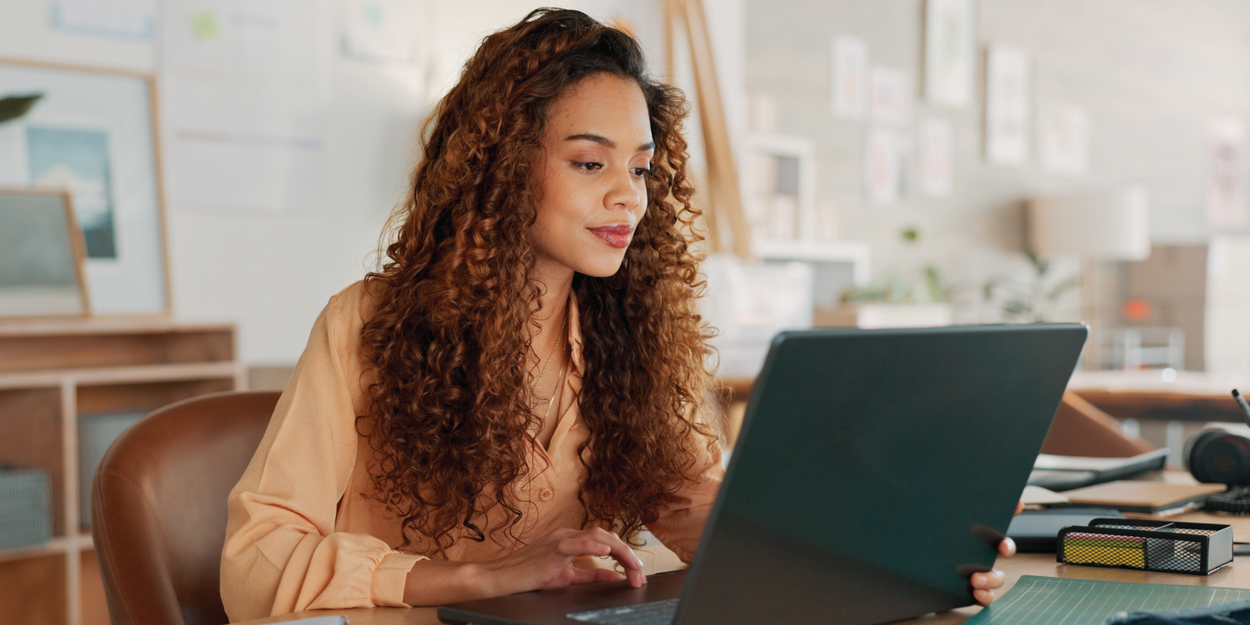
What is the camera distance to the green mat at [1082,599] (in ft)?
2.89

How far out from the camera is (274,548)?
983 mm

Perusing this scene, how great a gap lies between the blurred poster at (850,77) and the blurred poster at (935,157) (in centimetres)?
55

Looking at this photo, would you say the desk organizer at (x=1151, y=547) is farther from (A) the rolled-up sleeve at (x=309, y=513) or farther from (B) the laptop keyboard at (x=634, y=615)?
(A) the rolled-up sleeve at (x=309, y=513)

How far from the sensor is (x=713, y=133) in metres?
4.07

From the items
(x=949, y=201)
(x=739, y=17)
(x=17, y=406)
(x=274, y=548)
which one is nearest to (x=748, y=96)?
(x=739, y=17)

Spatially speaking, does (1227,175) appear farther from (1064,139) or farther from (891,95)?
(891,95)

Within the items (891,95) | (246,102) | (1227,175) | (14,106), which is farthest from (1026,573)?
(1227,175)

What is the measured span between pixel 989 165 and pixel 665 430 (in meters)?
5.30

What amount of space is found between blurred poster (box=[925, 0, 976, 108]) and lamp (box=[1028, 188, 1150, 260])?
0.79 metres

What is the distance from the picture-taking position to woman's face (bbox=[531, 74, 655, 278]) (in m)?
1.18

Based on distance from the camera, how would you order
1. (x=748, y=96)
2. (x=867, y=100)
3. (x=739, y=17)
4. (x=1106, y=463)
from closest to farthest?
(x=1106, y=463) < (x=739, y=17) < (x=748, y=96) < (x=867, y=100)

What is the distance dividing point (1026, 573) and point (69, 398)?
7.16ft

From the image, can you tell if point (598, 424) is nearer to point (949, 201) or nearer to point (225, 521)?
point (225, 521)

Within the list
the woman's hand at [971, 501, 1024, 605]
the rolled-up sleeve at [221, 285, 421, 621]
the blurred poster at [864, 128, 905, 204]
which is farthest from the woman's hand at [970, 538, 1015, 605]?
the blurred poster at [864, 128, 905, 204]
